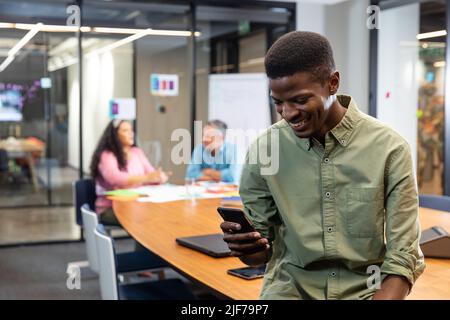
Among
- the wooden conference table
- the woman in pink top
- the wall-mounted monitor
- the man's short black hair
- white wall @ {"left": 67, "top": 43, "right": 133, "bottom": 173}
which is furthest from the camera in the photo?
white wall @ {"left": 67, "top": 43, "right": 133, "bottom": 173}

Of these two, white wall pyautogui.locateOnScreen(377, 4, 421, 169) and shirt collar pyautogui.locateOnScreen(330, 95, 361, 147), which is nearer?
shirt collar pyautogui.locateOnScreen(330, 95, 361, 147)

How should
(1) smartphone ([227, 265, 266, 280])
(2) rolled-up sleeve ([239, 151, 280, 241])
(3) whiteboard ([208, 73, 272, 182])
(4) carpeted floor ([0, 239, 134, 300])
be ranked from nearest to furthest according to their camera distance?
(2) rolled-up sleeve ([239, 151, 280, 241]), (1) smartphone ([227, 265, 266, 280]), (4) carpeted floor ([0, 239, 134, 300]), (3) whiteboard ([208, 73, 272, 182])

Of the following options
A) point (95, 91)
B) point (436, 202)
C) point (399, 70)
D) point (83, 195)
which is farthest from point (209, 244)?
point (399, 70)

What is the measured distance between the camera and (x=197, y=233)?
290cm

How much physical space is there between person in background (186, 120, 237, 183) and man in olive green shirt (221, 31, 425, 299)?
11.3 ft

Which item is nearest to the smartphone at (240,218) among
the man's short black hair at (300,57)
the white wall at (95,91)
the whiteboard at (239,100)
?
the man's short black hair at (300,57)

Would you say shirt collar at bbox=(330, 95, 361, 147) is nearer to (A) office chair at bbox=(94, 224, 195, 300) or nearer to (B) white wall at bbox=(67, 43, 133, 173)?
(A) office chair at bbox=(94, 224, 195, 300)

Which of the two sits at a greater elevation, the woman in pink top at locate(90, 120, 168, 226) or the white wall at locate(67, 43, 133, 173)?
the white wall at locate(67, 43, 133, 173)

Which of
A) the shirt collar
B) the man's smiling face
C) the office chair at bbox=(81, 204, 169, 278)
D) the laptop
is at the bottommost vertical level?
the office chair at bbox=(81, 204, 169, 278)

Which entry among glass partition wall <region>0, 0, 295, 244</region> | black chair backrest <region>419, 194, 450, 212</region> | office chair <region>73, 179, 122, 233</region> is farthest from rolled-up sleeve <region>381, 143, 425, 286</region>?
glass partition wall <region>0, 0, 295, 244</region>

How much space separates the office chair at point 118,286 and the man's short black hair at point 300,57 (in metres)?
1.31

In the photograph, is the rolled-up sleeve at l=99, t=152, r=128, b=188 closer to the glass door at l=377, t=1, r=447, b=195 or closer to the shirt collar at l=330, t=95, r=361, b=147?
the glass door at l=377, t=1, r=447, b=195

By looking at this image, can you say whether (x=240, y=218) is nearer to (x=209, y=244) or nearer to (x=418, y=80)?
(x=209, y=244)

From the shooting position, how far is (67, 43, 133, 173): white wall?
6.33 meters
